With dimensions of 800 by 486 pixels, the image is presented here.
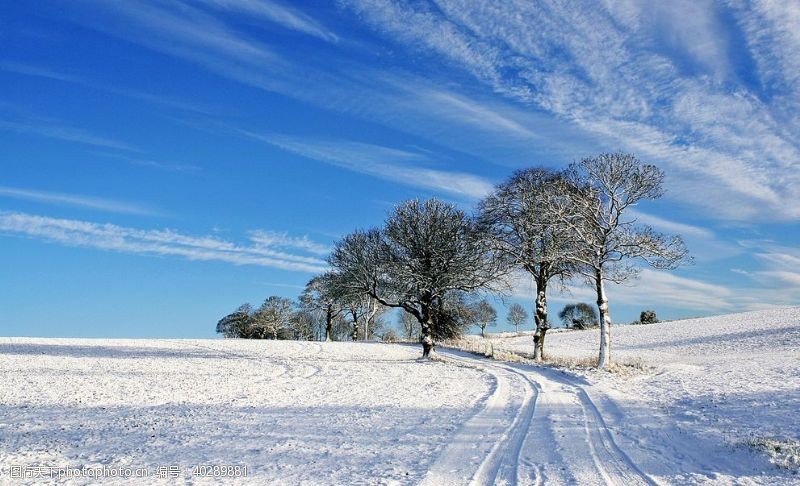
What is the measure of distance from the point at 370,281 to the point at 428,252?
4935mm

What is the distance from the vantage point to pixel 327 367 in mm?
30062

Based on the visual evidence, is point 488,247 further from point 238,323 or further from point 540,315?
point 238,323

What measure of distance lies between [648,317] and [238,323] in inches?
2608

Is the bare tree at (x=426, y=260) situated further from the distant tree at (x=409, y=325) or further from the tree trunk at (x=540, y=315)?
the distant tree at (x=409, y=325)

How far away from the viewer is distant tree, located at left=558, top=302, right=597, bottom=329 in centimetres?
11254

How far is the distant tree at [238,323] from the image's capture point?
87.3 metres

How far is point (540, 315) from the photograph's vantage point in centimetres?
3591

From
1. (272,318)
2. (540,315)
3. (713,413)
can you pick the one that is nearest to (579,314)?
(272,318)

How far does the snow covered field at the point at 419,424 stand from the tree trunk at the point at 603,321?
207 cm

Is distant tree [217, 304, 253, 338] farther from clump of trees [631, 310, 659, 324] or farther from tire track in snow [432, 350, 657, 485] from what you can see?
tire track in snow [432, 350, 657, 485]

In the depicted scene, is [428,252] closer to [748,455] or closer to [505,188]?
[505,188]

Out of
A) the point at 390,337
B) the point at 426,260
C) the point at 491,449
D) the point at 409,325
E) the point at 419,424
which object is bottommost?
the point at 390,337

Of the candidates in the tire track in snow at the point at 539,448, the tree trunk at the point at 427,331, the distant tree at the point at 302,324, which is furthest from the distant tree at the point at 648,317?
the tire track in snow at the point at 539,448

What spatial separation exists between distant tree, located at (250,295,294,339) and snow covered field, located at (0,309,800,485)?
5667 cm
